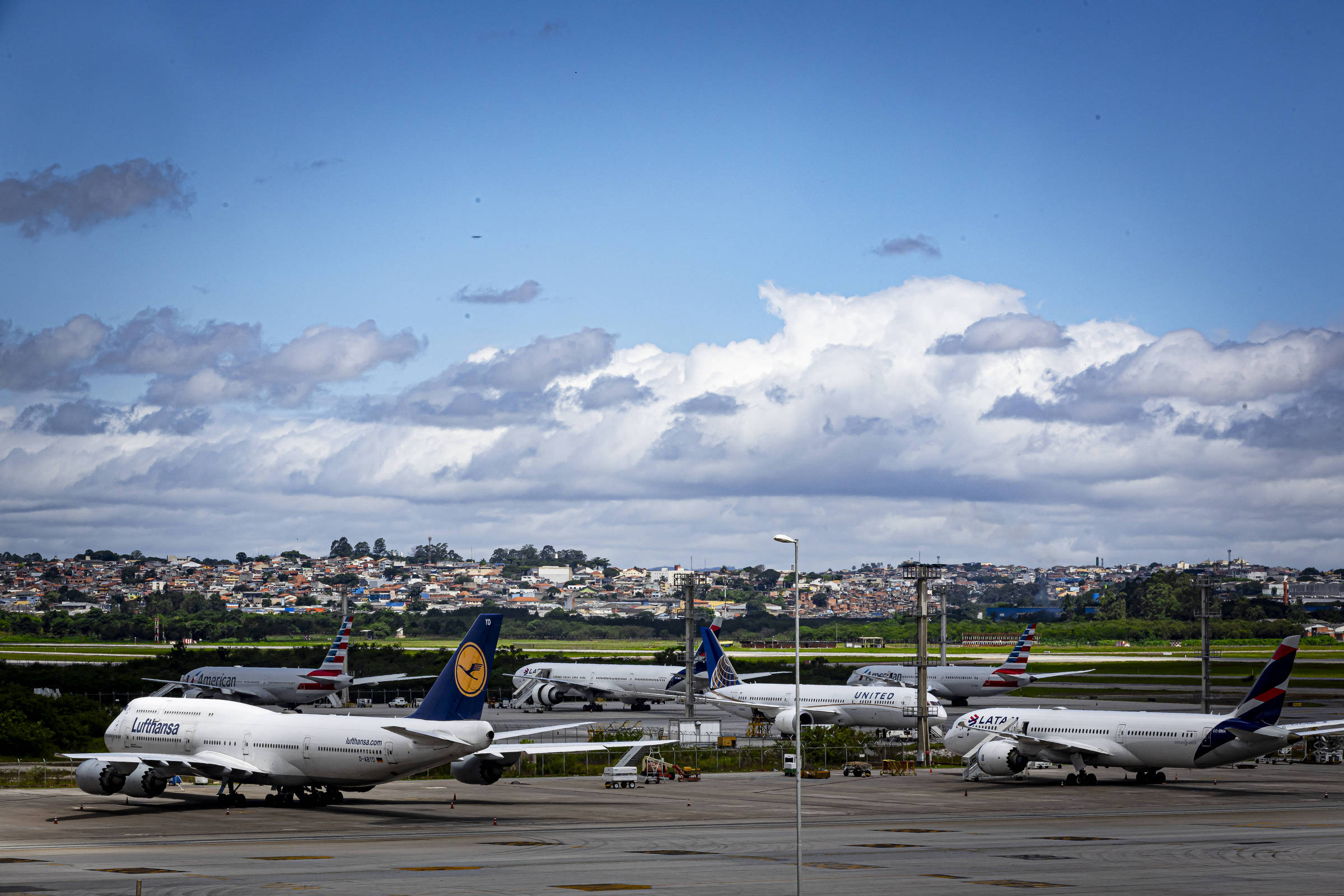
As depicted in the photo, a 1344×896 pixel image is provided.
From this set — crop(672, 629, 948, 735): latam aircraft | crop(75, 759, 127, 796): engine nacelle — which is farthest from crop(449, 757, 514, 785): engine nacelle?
crop(672, 629, 948, 735): latam aircraft

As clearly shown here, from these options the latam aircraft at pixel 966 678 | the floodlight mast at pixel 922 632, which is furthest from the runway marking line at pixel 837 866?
the latam aircraft at pixel 966 678

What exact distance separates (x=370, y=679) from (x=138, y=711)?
6137 cm

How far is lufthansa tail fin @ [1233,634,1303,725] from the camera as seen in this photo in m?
69.9

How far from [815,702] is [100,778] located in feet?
203

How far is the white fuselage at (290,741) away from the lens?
5494 centimetres

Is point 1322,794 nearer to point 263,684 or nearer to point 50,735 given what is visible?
point 50,735

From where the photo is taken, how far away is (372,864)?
140 ft

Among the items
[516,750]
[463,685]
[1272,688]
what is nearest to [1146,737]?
[1272,688]

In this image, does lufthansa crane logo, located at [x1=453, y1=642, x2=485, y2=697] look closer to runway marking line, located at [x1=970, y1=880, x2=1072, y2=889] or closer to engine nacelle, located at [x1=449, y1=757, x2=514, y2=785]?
engine nacelle, located at [x1=449, y1=757, x2=514, y2=785]

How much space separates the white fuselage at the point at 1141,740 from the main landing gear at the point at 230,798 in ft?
131

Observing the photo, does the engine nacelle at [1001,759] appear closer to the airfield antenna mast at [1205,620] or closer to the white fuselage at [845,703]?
the white fuselage at [845,703]

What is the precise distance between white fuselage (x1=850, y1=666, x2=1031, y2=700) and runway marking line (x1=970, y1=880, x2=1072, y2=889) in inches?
3609

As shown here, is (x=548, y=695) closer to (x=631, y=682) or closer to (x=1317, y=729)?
(x=631, y=682)

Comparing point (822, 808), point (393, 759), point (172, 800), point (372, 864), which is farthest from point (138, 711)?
point (822, 808)
